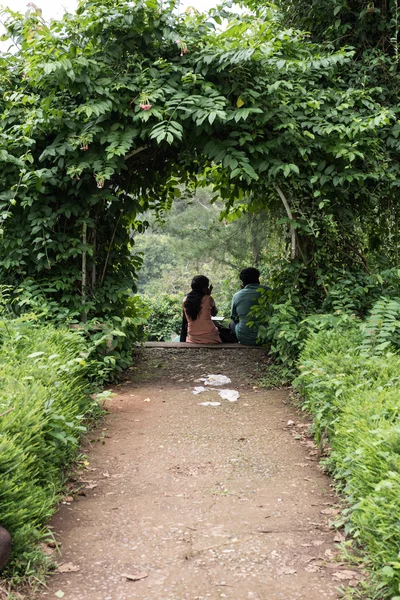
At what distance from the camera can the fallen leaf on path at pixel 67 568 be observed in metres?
2.79

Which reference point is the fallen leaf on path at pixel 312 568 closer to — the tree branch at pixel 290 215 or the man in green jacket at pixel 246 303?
the tree branch at pixel 290 215

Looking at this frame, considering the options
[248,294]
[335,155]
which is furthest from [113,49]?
[248,294]

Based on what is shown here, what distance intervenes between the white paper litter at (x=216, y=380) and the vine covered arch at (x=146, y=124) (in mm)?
1281

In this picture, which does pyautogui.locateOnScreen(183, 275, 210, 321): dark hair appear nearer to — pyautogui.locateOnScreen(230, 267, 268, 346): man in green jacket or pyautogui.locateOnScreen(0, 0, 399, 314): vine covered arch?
pyautogui.locateOnScreen(230, 267, 268, 346): man in green jacket

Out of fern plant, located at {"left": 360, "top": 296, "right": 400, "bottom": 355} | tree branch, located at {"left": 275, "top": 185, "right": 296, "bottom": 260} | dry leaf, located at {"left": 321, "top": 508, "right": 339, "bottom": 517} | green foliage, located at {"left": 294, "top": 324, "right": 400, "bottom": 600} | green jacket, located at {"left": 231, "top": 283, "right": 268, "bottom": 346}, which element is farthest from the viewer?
green jacket, located at {"left": 231, "top": 283, "right": 268, "bottom": 346}

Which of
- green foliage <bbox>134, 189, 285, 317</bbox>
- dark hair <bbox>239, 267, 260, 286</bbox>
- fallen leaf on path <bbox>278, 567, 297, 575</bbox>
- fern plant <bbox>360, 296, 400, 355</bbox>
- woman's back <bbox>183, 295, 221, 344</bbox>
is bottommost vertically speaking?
fallen leaf on path <bbox>278, 567, 297, 575</bbox>

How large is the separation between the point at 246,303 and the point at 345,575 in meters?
5.42

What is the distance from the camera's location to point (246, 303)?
8000 mm

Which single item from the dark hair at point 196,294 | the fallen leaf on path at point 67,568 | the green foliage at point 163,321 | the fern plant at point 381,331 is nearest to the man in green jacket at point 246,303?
the dark hair at point 196,294

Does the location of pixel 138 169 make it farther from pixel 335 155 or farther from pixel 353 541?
pixel 353 541

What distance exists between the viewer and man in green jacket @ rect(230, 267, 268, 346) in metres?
8.00

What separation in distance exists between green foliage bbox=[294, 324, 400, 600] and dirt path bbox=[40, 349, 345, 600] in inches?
9.8

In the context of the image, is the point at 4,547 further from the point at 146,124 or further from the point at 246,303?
the point at 246,303

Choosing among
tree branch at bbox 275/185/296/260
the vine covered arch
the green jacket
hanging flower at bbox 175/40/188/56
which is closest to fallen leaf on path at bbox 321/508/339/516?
the vine covered arch
